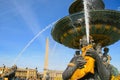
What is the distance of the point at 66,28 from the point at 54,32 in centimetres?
72

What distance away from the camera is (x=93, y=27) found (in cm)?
996

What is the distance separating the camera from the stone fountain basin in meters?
9.65

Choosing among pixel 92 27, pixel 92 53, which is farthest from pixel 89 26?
pixel 92 53

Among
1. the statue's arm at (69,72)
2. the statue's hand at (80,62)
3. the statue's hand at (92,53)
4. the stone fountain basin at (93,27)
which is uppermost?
the stone fountain basin at (93,27)

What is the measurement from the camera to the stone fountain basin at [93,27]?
380 inches

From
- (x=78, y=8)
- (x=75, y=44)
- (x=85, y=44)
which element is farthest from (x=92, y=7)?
(x=85, y=44)

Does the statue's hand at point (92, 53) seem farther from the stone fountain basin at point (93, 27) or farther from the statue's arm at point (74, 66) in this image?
the stone fountain basin at point (93, 27)

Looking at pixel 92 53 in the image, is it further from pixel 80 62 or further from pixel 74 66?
pixel 74 66

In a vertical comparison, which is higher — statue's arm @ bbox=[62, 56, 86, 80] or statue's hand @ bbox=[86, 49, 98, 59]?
statue's hand @ bbox=[86, 49, 98, 59]

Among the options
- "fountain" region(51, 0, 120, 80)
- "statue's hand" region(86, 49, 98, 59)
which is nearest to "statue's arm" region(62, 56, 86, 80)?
"statue's hand" region(86, 49, 98, 59)

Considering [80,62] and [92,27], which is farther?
[92,27]

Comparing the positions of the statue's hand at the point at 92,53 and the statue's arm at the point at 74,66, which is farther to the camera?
the statue's arm at the point at 74,66

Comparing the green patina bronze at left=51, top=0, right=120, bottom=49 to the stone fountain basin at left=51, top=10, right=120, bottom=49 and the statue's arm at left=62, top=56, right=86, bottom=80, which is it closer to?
the stone fountain basin at left=51, top=10, right=120, bottom=49

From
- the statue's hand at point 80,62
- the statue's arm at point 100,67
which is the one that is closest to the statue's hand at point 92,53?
the statue's arm at point 100,67
